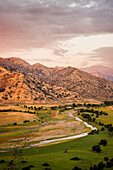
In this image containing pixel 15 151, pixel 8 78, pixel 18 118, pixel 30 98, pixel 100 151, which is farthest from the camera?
pixel 8 78

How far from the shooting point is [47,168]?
21.4 m

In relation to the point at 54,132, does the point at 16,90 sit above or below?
above

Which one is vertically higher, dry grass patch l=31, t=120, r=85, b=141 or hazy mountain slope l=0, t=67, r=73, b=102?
hazy mountain slope l=0, t=67, r=73, b=102

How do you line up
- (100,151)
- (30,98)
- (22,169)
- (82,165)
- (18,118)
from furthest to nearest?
(30,98) → (18,118) → (100,151) → (82,165) → (22,169)

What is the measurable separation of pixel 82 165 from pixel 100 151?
431 inches

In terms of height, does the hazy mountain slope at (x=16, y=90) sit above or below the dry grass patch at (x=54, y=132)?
above

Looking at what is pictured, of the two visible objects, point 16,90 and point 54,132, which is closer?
point 54,132

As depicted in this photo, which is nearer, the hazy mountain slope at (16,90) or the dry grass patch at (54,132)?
the dry grass patch at (54,132)

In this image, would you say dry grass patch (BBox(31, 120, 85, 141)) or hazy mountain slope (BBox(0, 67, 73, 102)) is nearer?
dry grass patch (BBox(31, 120, 85, 141))

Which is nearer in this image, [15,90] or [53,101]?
[15,90]

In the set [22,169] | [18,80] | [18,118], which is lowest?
[18,118]

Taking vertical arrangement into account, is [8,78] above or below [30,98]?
above

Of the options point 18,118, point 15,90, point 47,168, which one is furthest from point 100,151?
point 15,90

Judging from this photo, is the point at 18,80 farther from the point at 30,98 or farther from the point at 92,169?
the point at 92,169
